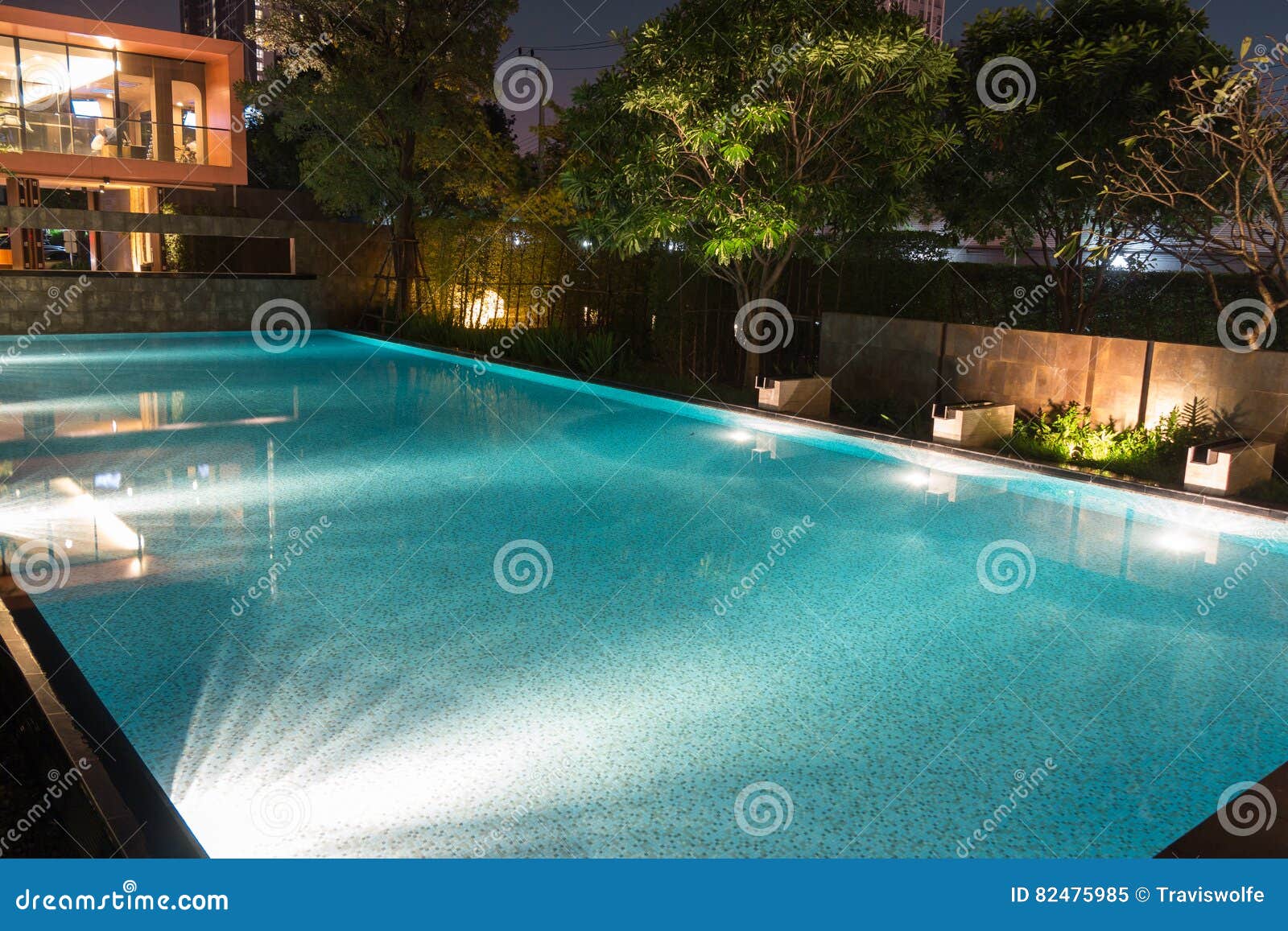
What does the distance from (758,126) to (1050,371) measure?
12.4 feet

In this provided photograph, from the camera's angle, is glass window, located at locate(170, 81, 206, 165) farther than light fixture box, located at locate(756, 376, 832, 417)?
Yes

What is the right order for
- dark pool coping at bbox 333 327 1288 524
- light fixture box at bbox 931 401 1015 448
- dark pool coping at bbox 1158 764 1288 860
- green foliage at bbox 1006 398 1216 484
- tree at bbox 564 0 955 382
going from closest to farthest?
dark pool coping at bbox 1158 764 1288 860
dark pool coping at bbox 333 327 1288 524
green foliage at bbox 1006 398 1216 484
light fixture box at bbox 931 401 1015 448
tree at bbox 564 0 955 382

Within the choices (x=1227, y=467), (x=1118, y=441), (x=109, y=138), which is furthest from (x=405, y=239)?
(x=1227, y=467)

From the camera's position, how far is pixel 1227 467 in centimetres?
743

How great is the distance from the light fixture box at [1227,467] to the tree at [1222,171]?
4.13ft

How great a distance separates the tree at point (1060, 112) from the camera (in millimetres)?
9156

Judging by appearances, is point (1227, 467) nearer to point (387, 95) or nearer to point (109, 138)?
point (387, 95)

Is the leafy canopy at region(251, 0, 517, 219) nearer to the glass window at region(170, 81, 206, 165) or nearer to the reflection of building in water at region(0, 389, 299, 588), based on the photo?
the glass window at region(170, 81, 206, 165)

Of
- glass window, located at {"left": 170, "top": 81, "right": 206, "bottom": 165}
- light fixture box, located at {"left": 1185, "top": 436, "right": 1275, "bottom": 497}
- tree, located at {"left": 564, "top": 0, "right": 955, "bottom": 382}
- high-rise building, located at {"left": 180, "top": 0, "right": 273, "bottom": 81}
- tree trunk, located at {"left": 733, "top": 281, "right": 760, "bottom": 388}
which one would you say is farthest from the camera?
high-rise building, located at {"left": 180, "top": 0, "right": 273, "bottom": 81}

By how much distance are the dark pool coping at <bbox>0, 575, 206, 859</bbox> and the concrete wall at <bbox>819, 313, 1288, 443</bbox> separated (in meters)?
8.55

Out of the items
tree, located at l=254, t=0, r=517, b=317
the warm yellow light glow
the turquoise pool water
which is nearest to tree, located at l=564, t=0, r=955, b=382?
the turquoise pool water

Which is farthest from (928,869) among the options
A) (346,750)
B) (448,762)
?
(346,750)

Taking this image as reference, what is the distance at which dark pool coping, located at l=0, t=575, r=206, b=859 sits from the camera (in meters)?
2.89

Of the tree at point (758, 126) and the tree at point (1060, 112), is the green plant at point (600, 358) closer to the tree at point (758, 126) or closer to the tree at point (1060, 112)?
the tree at point (758, 126)
